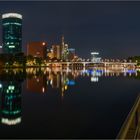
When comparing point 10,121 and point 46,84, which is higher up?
point 46,84

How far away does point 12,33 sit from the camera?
124m

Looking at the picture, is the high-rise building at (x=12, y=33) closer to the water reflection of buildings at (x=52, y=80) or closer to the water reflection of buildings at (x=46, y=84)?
the water reflection of buildings at (x=52, y=80)

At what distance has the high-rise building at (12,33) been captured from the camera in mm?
119812

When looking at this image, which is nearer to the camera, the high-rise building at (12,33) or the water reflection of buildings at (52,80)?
the water reflection of buildings at (52,80)

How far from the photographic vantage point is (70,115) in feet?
46.9

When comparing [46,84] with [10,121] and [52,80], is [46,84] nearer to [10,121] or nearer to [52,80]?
[52,80]

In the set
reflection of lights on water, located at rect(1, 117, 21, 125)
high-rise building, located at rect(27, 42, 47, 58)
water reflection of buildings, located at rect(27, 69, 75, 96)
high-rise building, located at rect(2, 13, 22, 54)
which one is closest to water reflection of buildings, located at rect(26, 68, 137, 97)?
water reflection of buildings, located at rect(27, 69, 75, 96)

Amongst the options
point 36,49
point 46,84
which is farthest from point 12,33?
point 46,84

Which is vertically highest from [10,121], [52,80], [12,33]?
[12,33]

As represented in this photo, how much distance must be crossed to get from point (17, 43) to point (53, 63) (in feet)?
83.7

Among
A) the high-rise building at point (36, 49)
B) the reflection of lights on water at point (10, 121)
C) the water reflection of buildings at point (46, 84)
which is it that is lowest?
the reflection of lights on water at point (10, 121)

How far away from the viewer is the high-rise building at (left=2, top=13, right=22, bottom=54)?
119812mm

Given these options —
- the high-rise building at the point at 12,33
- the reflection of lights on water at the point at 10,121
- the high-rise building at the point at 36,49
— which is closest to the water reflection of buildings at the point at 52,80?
the reflection of lights on water at the point at 10,121

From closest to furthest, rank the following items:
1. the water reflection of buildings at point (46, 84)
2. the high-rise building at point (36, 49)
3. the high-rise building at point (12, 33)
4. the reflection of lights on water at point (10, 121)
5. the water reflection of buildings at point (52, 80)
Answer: the reflection of lights on water at point (10, 121) → the water reflection of buildings at point (46, 84) → the water reflection of buildings at point (52, 80) → the high-rise building at point (12, 33) → the high-rise building at point (36, 49)
